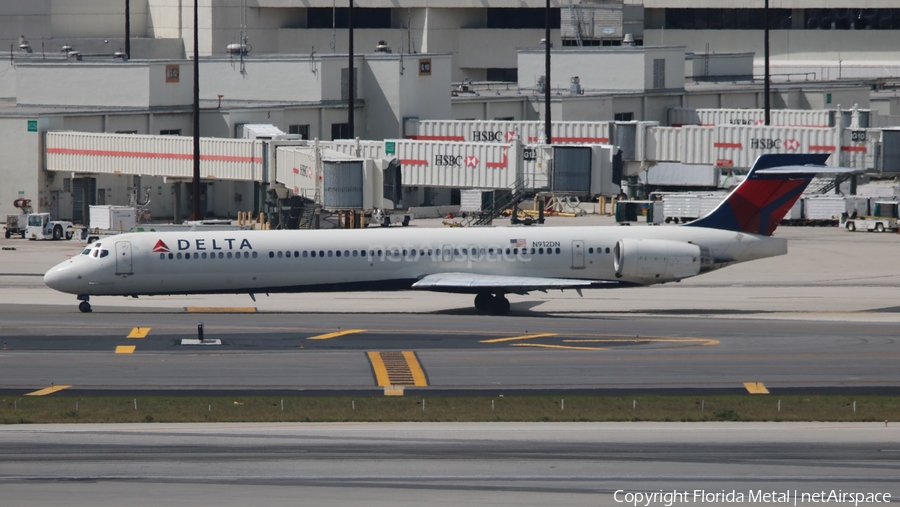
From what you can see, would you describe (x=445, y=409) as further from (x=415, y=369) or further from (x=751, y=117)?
(x=751, y=117)

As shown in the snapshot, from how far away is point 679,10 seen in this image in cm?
12850

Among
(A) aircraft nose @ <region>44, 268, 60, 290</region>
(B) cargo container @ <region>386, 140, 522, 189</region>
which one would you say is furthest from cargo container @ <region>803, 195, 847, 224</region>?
Result: (A) aircraft nose @ <region>44, 268, 60, 290</region>

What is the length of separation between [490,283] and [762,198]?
35.3 ft

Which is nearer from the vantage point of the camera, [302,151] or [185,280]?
[185,280]

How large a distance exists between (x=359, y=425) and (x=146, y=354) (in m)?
11.1

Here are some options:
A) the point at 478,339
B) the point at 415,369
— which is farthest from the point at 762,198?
the point at 415,369

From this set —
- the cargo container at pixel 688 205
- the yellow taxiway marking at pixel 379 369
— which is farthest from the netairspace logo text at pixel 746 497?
the cargo container at pixel 688 205

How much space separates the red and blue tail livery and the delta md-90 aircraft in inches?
1.5

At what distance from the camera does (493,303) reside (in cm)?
4844

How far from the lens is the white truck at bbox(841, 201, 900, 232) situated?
249 feet

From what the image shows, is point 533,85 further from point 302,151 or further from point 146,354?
point 146,354

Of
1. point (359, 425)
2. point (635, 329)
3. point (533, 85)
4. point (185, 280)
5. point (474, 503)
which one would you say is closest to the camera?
point (474, 503)

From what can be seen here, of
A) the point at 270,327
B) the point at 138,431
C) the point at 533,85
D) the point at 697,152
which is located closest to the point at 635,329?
the point at 270,327

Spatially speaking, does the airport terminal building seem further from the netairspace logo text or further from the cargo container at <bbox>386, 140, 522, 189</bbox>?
the netairspace logo text
